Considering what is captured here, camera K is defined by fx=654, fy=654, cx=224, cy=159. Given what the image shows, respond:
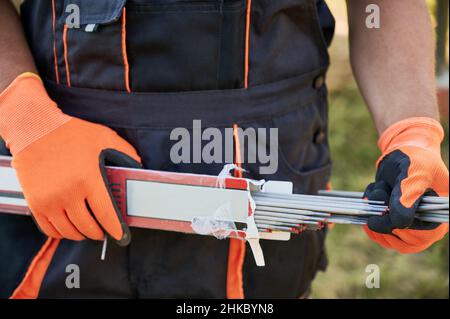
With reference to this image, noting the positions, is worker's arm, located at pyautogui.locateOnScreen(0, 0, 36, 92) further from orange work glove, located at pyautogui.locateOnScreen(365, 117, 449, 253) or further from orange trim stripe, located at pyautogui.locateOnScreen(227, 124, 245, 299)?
orange work glove, located at pyautogui.locateOnScreen(365, 117, 449, 253)

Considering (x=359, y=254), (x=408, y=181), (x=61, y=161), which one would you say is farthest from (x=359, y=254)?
(x=61, y=161)

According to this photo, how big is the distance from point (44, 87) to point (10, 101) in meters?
0.09

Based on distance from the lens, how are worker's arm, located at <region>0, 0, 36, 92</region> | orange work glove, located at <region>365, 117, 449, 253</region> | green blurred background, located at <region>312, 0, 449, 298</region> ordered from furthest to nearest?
green blurred background, located at <region>312, 0, 449, 298</region> → worker's arm, located at <region>0, 0, 36, 92</region> → orange work glove, located at <region>365, 117, 449, 253</region>

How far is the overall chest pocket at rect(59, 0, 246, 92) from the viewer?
4.20 ft

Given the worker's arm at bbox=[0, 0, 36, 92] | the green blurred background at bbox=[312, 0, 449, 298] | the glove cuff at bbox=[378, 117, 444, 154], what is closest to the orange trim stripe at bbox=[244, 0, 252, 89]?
the glove cuff at bbox=[378, 117, 444, 154]

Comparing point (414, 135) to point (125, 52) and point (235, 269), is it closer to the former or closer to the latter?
point (235, 269)

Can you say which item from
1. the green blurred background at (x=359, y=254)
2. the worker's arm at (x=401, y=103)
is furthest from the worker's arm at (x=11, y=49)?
the green blurred background at (x=359, y=254)

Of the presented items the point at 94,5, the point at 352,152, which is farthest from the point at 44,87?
the point at 352,152

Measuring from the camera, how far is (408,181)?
1.16m

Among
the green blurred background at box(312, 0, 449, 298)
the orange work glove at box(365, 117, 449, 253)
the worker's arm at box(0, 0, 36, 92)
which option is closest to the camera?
the orange work glove at box(365, 117, 449, 253)

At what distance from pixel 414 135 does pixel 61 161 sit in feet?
2.30

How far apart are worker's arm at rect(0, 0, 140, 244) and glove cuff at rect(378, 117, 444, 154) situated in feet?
1.72

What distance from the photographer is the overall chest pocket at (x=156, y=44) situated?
4.20 ft

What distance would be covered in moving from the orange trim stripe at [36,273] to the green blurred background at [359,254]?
134 centimetres
